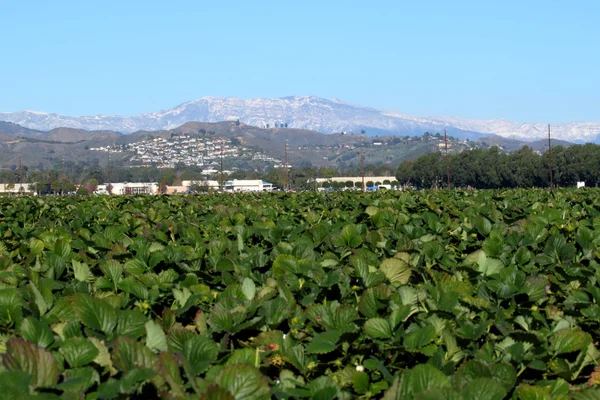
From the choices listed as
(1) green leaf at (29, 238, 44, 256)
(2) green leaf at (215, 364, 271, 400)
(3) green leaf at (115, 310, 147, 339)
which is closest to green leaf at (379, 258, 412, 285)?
(3) green leaf at (115, 310, 147, 339)

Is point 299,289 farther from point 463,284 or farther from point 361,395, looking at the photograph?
point 361,395

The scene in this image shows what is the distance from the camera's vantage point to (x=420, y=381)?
273cm

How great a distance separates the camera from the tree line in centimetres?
12825

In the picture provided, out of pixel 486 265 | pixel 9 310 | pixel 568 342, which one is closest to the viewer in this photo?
pixel 568 342

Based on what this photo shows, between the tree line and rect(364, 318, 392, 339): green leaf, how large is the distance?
12865 centimetres

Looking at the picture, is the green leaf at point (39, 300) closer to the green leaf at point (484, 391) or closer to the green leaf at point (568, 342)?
the green leaf at point (484, 391)

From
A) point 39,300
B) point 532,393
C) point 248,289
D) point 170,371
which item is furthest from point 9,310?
point 532,393

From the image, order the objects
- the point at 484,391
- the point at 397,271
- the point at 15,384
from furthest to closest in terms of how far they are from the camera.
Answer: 1. the point at 397,271
2. the point at 484,391
3. the point at 15,384

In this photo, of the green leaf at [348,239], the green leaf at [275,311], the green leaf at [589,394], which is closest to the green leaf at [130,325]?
the green leaf at [275,311]

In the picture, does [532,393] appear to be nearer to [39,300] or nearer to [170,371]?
[170,371]

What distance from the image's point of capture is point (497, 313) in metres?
4.34

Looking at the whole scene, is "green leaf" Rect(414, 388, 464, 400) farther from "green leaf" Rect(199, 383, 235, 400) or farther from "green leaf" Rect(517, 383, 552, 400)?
"green leaf" Rect(199, 383, 235, 400)

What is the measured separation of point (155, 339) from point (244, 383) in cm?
88

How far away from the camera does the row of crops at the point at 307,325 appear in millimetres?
2816
